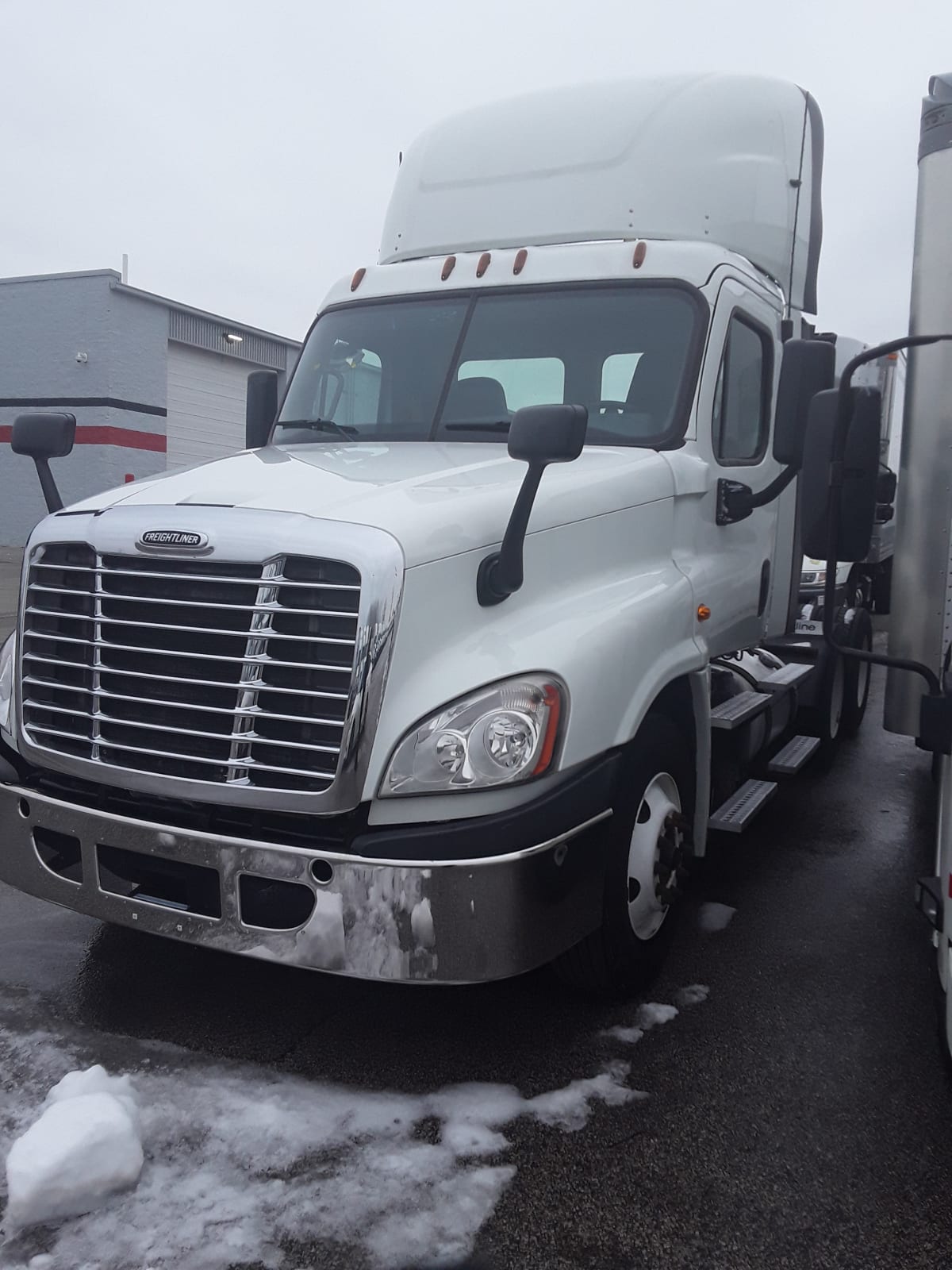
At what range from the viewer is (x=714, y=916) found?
14.7 feet

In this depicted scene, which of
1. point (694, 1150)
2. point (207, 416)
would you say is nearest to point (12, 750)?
point (694, 1150)

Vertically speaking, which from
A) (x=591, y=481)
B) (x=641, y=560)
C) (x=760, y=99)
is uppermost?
(x=760, y=99)

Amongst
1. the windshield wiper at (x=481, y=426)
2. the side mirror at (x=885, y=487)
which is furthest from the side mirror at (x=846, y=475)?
the side mirror at (x=885, y=487)

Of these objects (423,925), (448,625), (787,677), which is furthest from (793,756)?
(423,925)

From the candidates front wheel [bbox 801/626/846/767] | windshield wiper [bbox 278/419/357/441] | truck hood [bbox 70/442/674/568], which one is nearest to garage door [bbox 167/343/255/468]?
front wheel [bbox 801/626/846/767]

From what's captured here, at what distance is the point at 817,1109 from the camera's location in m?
3.04

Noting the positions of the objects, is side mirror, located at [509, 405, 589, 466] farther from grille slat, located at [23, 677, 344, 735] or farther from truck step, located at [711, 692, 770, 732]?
truck step, located at [711, 692, 770, 732]

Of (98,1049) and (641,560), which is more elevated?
(641,560)

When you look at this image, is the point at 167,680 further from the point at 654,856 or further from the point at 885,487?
the point at 885,487

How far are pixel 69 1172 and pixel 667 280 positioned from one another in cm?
354

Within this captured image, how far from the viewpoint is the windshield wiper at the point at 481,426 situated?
406 cm

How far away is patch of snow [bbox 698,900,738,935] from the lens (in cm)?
436

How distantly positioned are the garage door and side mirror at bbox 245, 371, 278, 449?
2313 cm

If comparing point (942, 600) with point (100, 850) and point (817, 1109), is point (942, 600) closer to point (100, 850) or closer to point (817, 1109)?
point (817, 1109)
